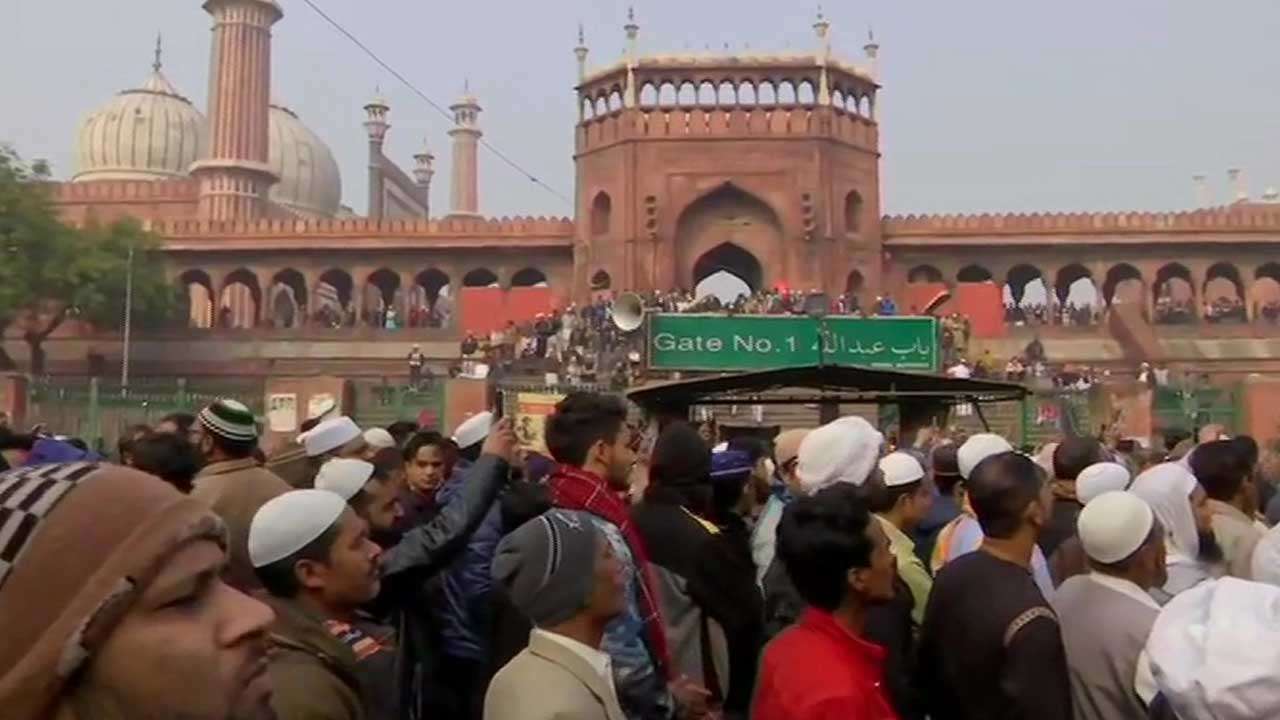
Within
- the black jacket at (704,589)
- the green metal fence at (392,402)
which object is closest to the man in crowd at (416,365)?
the green metal fence at (392,402)

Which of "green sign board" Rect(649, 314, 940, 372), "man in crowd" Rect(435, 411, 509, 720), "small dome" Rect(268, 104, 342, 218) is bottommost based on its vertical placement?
"man in crowd" Rect(435, 411, 509, 720)

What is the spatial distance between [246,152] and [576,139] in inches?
460

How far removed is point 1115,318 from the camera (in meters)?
30.5

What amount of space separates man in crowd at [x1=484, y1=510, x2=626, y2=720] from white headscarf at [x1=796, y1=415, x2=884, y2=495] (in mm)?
1404

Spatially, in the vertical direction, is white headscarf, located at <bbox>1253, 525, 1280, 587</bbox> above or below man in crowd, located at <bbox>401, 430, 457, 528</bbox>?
below

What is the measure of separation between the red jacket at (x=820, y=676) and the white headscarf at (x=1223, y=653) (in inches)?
20.5

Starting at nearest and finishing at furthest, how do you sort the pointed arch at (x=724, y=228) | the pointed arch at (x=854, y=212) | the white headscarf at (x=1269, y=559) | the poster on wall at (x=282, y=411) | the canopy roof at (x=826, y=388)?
the white headscarf at (x=1269, y=559) < the canopy roof at (x=826, y=388) < the poster on wall at (x=282, y=411) < the pointed arch at (x=724, y=228) < the pointed arch at (x=854, y=212)

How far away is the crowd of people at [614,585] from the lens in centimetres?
109

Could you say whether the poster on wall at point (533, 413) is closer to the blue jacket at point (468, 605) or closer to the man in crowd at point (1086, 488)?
the man in crowd at point (1086, 488)

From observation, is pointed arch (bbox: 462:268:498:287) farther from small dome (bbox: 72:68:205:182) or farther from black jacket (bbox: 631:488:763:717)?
black jacket (bbox: 631:488:763:717)

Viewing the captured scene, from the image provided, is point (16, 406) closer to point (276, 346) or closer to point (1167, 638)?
point (276, 346)

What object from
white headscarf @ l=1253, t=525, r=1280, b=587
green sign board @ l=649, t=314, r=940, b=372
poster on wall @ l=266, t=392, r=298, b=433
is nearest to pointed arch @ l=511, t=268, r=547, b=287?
poster on wall @ l=266, t=392, r=298, b=433

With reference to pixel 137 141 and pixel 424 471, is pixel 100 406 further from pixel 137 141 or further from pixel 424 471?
pixel 137 141

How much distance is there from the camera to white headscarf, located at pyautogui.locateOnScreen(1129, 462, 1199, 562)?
3.65 meters
